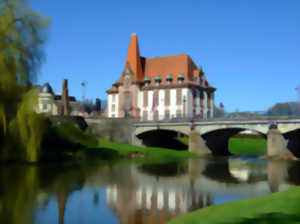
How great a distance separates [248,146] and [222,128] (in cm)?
2641

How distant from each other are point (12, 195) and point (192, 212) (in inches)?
324

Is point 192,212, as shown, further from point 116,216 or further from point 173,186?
point 173,186

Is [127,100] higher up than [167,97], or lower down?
lower down

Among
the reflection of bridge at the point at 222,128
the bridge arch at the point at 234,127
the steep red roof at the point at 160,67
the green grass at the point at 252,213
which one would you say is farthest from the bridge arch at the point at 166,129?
the green grass at the point at 252,213

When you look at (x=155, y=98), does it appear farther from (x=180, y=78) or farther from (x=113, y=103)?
(x=113, y=103)

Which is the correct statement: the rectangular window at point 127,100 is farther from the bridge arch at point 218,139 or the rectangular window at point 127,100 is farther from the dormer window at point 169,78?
the bridge arch at point 218,139

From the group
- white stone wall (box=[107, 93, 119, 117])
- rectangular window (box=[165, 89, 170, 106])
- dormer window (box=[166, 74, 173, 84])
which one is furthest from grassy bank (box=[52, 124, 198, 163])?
white stone wall (box=[107, 93, 119, 117])

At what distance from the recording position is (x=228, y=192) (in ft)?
68.3

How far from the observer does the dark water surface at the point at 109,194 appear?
14328 millimetres


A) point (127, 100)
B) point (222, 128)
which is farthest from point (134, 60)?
point (222, 128)

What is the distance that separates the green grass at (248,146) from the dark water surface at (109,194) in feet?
161

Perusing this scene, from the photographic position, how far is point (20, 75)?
28.0 meters

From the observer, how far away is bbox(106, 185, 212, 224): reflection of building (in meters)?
14.4

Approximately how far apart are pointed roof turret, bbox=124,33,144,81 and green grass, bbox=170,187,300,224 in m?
73.7
